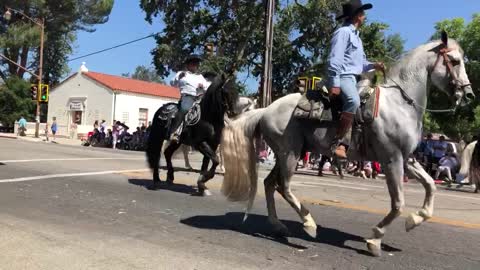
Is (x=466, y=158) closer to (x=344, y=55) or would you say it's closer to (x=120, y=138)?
(x=344, y=55)

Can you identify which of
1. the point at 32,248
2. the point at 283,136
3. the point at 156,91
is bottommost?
the point at 32,248

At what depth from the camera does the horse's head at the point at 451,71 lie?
5.91 meters

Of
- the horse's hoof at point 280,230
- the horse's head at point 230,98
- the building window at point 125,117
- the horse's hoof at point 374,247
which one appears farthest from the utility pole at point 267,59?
the building window at point 125,117

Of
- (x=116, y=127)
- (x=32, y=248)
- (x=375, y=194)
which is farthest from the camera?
(x=116, y=127)

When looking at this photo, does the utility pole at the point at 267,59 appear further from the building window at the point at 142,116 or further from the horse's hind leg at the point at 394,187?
the building window at the point at 142,116

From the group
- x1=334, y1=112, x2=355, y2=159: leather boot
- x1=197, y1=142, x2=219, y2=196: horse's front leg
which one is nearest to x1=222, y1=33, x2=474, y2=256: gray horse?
x1=334, y1=112, x2=355, y2=159: leather boot

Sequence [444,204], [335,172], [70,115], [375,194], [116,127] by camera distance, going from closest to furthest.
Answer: [444,204]
[375,194]
[335,172]
[116,127]
[70,115]

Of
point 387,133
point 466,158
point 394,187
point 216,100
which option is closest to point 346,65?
point 387,133

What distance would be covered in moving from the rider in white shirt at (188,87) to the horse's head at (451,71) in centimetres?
490

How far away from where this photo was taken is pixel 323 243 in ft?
20.5

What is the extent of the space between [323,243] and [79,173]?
7.73 m

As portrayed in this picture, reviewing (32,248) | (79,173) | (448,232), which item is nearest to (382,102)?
(448,232)

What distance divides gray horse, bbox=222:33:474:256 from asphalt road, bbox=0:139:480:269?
41 centimetres

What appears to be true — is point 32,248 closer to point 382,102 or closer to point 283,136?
point 283,136
